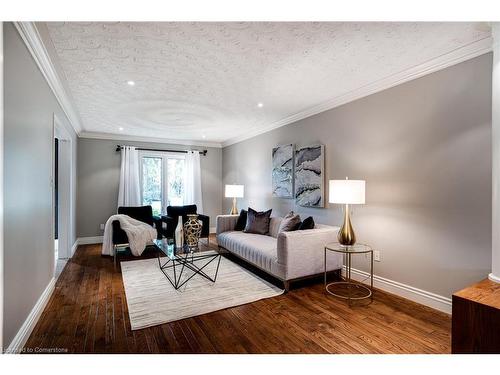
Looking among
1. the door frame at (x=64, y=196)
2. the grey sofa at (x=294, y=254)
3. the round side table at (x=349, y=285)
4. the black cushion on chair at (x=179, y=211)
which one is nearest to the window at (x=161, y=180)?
the black cushion on chair at (x=179, y=211)

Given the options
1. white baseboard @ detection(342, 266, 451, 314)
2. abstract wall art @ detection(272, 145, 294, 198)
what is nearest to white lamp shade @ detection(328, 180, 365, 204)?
white baseboard @ detection(342, 266, 451, 314)

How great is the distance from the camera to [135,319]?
231 centimetres

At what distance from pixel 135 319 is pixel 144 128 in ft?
12.8

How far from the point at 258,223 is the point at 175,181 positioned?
3.02 metres

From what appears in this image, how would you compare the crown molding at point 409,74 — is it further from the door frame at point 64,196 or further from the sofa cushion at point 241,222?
the door frame at point 64,196

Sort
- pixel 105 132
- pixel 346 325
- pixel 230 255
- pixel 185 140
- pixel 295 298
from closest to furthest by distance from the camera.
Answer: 1. pixel 346 325
2. pixel 295 298
3. pixel 230 255
4. pixel 105 132
5. pixel 185 140

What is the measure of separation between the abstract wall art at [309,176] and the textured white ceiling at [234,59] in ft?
2.24

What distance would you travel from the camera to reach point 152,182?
6.21m

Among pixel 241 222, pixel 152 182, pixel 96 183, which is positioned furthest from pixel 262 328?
pixel 96 183

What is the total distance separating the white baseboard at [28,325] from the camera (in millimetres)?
1764

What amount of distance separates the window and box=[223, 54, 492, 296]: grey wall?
4.09m
